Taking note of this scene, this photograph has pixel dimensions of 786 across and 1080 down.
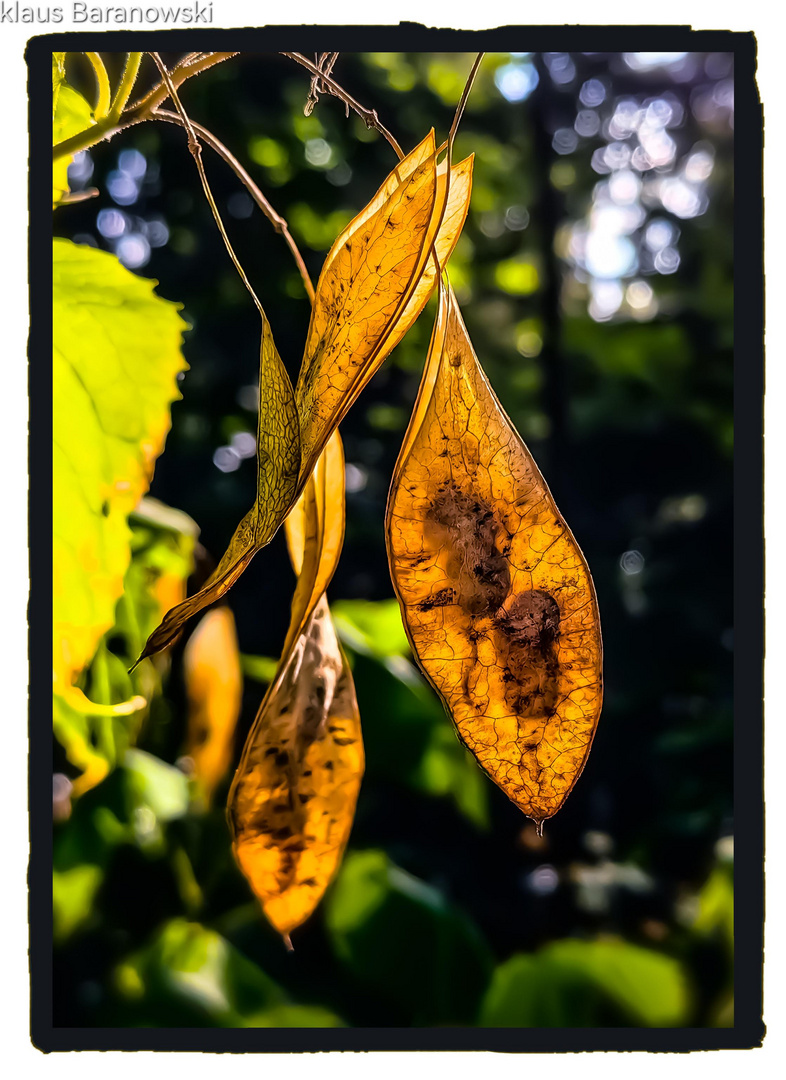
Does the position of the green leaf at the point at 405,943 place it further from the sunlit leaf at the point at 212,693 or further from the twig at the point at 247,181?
the twig at the point at 247,181

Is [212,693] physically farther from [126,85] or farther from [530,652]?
[126,85]

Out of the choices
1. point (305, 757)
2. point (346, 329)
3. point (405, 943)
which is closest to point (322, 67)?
point (346, 329)

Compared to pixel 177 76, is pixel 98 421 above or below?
below

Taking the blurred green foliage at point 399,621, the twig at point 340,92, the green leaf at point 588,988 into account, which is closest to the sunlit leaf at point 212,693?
the blurred green foliage at point 399,621

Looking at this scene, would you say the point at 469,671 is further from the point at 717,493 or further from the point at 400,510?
the point at 717,493

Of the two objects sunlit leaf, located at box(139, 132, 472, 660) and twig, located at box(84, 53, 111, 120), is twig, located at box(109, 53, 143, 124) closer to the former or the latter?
twig, located at box(84, 53, 111, 120)
